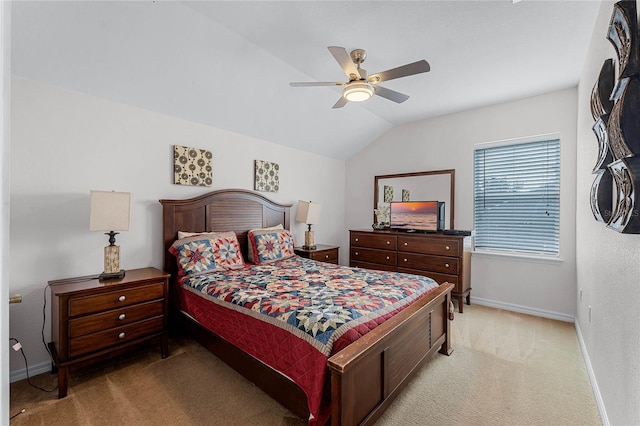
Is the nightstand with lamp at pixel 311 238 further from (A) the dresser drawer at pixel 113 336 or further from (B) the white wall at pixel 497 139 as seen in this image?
(A) the dresser drawer at pixel 113 336

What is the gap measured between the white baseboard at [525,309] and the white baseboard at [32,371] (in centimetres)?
472

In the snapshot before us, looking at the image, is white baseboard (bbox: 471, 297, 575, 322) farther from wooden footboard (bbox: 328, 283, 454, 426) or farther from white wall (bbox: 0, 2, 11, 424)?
→ white wall (bbox: 0, 2, 11, 424)

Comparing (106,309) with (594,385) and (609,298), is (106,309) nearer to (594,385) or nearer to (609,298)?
(609,298)

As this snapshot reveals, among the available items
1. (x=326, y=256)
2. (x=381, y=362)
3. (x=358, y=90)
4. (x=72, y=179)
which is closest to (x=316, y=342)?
(x=381, y=362)

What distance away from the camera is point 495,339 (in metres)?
2.94

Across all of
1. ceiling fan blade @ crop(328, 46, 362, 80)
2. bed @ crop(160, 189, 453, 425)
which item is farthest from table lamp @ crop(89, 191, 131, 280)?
ceiling fan blade @ crop(328, 46, 362, 80)

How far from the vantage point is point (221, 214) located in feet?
11.5

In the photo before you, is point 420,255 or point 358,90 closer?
point 358,90

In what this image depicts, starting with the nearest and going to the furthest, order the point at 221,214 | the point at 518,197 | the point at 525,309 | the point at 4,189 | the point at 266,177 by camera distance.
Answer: the point at 4,189 < the point at 221,214 < the point at 525,309 < the point at 518,197 < the point at 266,177

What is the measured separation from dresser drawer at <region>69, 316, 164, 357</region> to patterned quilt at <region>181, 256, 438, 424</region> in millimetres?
298

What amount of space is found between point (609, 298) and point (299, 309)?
1871 mm

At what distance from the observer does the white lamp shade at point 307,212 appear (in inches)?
169

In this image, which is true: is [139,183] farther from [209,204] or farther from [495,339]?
[495,339]

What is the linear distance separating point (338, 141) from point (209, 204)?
2.41 meters
